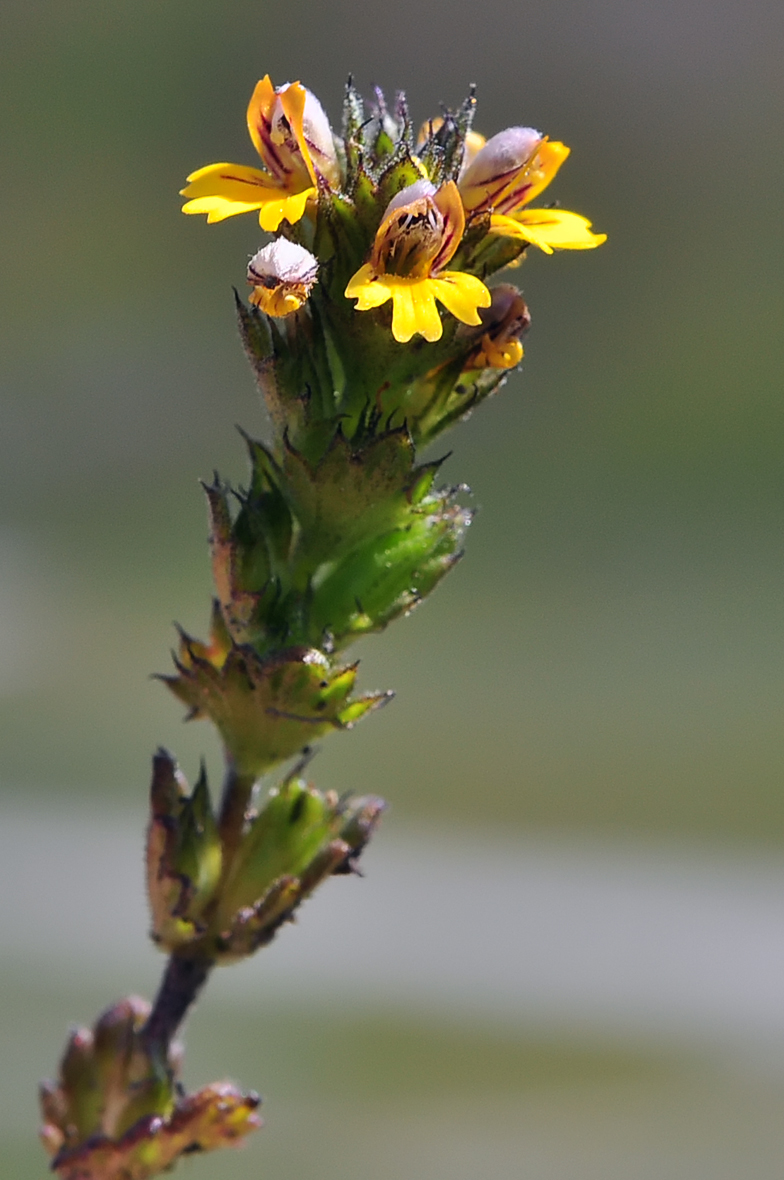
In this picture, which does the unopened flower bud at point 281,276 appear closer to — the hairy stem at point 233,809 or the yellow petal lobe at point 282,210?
the yellow petal lobe at point 282,210

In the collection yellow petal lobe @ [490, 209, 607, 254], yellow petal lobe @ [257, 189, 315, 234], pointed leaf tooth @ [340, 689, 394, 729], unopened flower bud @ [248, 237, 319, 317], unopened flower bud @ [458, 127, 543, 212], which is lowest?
pointed leaf tooth @ [340, 689, 394, 729]

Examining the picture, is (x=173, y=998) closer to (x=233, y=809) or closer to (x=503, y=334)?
(x=233, y=809)

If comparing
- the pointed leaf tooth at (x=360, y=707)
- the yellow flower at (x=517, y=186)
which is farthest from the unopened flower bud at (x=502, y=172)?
the pointed leaf tooth at (x=360, y=707)

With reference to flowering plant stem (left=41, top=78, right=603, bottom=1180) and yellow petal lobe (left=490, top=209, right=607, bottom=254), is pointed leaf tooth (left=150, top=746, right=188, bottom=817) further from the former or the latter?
yellow petal lobe (left=490, top=209, right=607, bottom=254)

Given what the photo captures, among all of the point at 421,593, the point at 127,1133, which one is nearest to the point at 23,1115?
the point at 127,1133

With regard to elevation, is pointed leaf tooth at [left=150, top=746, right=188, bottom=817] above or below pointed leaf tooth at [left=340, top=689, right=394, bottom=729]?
below

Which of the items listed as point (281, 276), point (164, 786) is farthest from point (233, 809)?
point (281, 276)

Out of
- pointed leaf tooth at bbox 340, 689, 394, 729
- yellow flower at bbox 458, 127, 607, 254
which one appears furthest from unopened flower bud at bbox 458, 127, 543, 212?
pointed leaf tooth at bbox 340, 689, 394, 729

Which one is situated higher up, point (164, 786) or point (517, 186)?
point (517, 186)
